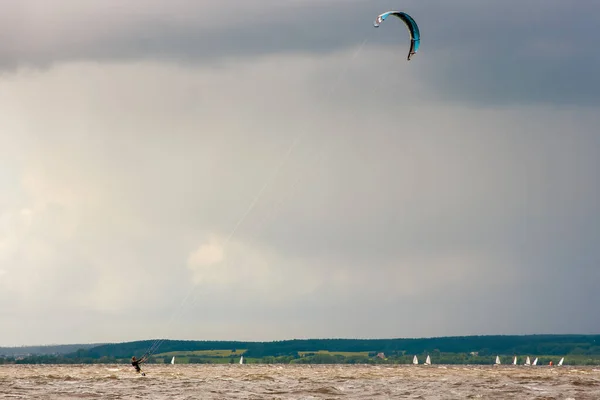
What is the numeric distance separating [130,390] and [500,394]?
3536cm

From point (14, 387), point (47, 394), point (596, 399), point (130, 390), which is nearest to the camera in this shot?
point (596, 399)

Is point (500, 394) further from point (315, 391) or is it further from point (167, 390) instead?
point (167, 390)

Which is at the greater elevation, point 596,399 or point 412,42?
point 412,42

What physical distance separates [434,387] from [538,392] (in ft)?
50.3

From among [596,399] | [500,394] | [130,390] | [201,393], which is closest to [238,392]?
[201,393]

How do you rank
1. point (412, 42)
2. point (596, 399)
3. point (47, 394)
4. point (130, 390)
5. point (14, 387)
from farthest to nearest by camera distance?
1. point (14, 387)
2. point (130, 390)
3. point (47, 394)
4. point (596, 399)
5. point (412, 42)

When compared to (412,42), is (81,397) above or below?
below

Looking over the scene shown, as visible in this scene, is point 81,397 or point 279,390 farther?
point 279,390

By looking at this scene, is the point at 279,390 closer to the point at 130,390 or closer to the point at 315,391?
the point at 315,391

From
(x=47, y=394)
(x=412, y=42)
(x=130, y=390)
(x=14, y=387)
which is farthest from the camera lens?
(x=14, y=387)

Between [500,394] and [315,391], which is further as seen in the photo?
[315,391]

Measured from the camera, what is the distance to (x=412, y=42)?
7312 cm

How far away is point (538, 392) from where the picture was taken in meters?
92.8

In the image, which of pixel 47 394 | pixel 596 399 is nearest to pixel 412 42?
pixel 596 399
